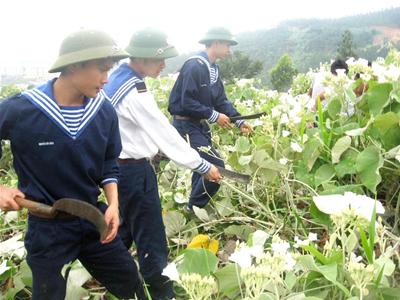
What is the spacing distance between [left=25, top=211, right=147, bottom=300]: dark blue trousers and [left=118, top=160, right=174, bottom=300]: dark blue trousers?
338mm

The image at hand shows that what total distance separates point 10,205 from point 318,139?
126 cm

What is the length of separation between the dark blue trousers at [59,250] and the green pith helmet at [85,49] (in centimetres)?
58

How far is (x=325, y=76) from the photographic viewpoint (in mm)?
2275

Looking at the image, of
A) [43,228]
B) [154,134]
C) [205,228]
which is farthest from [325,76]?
[43,228]

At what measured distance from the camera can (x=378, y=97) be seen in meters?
2.05

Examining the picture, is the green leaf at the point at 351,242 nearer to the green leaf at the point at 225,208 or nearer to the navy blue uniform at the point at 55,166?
the navy blue uniform at the point at 55,166

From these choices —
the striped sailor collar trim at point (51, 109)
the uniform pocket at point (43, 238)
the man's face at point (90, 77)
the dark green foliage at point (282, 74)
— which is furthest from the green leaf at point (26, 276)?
the dark green foliage at point (282, 74)

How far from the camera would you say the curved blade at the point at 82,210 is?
67.1 inches

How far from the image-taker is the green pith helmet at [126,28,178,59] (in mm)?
2389

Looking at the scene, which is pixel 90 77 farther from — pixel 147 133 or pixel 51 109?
pixel 147 133

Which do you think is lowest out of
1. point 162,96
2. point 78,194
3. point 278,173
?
point 162,96

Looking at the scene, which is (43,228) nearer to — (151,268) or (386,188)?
(151,268)

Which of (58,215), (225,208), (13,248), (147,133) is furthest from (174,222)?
(58,215)

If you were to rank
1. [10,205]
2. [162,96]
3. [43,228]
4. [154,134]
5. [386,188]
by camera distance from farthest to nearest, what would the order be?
1. [162,96]
2. [154,134]
3. [386,188]
4. [43,228]
5. [10,205]
